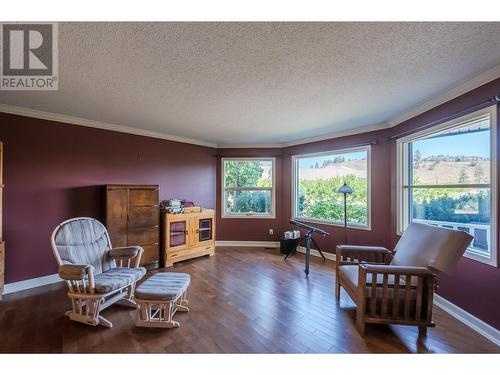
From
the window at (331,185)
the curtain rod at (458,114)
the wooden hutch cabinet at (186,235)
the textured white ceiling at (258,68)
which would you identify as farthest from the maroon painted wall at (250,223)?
the curtain rod at (458,114)

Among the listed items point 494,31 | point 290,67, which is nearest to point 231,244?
point 290,67

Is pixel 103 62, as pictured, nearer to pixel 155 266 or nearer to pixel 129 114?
pixel 129 114

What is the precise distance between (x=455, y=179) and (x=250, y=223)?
340 cm

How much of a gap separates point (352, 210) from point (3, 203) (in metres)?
4.92

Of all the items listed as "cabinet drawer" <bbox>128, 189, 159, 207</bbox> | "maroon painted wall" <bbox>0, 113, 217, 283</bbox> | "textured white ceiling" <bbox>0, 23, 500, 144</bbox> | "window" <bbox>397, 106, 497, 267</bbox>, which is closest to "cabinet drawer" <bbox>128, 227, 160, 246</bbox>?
"cabinet drawer" <bbox>128, 189, 159, 207</bbox>

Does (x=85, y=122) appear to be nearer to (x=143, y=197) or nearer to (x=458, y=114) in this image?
(x=143, y=197)

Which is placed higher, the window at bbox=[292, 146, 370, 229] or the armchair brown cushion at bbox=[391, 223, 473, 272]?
the window at bbox=[292, 146, 370, 229]

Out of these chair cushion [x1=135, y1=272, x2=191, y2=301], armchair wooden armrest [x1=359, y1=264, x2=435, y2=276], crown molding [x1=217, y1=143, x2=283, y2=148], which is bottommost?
chair cushion [x1=135, y1=272, x2=191, y2=301]

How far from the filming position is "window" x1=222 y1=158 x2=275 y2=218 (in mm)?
4793

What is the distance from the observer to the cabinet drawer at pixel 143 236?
321cm

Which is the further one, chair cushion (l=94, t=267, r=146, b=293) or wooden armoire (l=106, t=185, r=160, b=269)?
wooden armoire (l=106, t=185, r=160, b=269)

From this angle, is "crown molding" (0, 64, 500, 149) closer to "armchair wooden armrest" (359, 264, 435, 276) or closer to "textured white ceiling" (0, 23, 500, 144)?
"textured white ceiling" (0, 23, 500, 144)

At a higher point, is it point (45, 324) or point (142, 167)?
point (142, 167)
